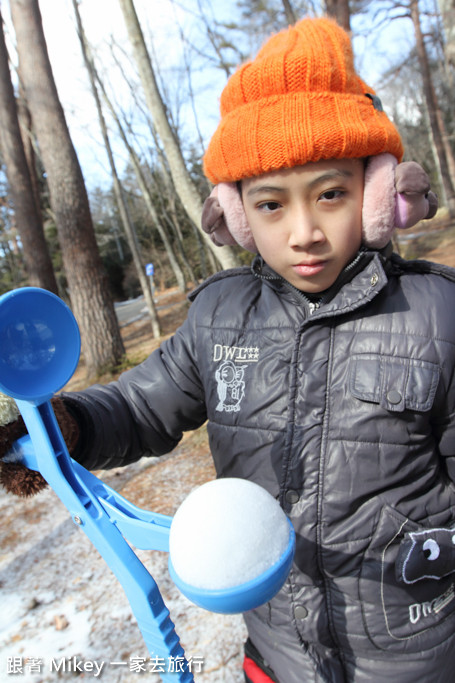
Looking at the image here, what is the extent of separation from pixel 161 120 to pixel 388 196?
4488mm

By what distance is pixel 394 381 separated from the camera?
1.21 metres

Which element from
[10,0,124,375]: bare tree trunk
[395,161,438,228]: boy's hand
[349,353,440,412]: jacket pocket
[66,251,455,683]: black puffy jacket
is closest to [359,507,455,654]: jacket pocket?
[66,251,455,683]: black puffy jacket

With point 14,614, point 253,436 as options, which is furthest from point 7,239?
point 253,436

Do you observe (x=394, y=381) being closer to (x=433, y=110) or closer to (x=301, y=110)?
(x=301, y=110)

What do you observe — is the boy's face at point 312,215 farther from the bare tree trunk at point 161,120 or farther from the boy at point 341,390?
the bare tree trunk at point 161,120

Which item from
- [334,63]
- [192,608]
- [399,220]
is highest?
[334,63]

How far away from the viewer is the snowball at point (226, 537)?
0.67 m

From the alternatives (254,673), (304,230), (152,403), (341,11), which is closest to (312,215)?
(304,230)

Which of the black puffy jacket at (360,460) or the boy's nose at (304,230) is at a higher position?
the boy's nose at (304,230)

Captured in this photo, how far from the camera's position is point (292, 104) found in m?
1.16

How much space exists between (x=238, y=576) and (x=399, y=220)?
3.32 feet

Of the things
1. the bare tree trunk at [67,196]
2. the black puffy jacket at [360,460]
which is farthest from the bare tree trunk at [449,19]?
the black puffy jacket at [360,460]

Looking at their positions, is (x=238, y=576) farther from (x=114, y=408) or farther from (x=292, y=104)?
(x=292, y=104)

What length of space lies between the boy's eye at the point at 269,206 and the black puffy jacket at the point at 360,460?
0.84ft
